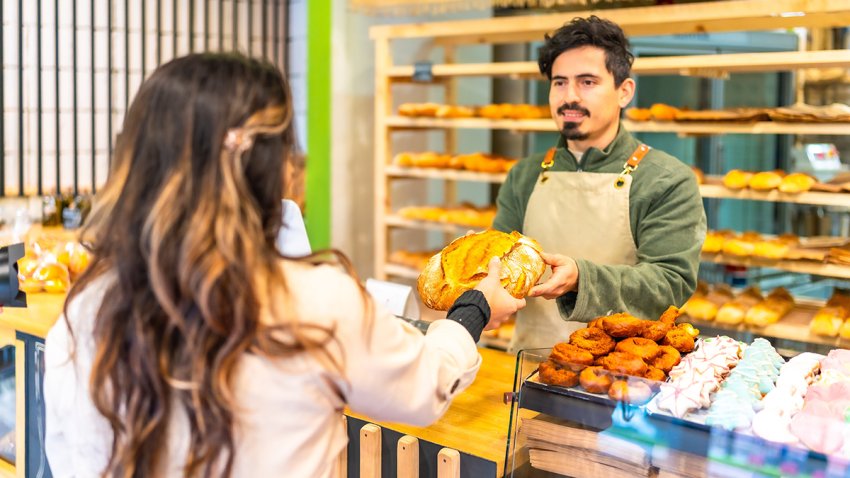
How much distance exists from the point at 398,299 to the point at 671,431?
1.23 m

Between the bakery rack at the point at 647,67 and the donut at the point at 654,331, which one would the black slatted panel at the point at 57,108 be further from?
the donut at the point at 654,331

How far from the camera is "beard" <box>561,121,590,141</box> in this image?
8.57ft

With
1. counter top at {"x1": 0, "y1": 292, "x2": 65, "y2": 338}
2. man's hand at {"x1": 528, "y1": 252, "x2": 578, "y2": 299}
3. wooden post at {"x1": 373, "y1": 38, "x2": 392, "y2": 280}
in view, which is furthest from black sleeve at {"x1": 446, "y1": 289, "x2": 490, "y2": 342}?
wooden post at {"x1": 373, "y1": 38, "x2": 392, "y2": 280}

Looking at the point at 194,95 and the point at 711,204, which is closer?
the point at 194,95

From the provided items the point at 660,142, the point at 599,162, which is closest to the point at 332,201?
the point at 660,142

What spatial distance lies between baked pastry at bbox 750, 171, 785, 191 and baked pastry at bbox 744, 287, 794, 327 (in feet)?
1.54

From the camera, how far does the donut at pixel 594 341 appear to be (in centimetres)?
175

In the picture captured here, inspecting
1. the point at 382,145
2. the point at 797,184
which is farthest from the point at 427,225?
the point at 797,184

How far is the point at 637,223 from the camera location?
2.58 metres

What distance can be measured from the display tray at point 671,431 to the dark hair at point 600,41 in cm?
128

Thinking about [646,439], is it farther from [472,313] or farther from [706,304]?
[706,304]

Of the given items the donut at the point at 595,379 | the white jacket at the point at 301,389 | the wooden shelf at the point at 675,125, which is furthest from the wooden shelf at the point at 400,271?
the white jacket at the point at 301,389

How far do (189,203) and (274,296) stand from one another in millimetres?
162

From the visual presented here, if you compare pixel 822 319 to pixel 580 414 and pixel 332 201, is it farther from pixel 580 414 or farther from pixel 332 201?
pixel 332 201
